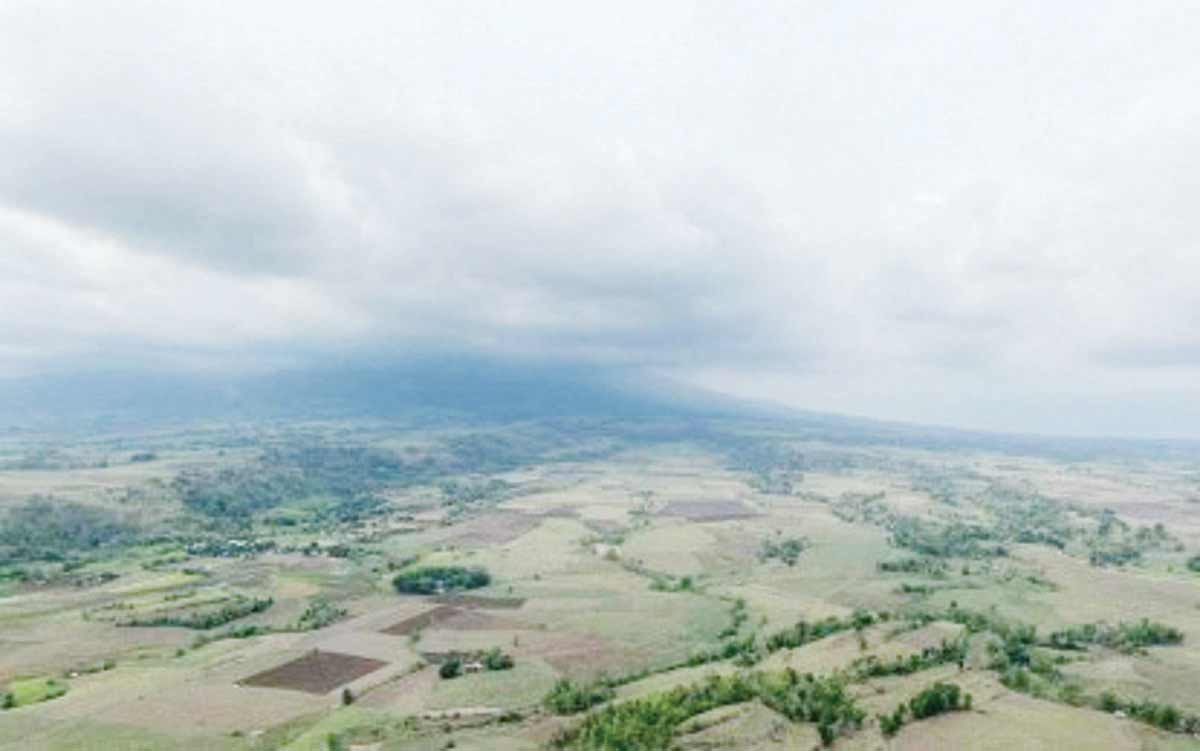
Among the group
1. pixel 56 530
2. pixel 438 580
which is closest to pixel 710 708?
pixel 438 580

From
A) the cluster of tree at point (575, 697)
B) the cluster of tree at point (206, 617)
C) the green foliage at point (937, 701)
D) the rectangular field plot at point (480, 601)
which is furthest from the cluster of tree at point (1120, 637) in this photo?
the cluster of tree at point (206, 617)

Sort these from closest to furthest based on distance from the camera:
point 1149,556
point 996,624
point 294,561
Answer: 1. point 996,624
2. point 294,561
3. point 1149,556

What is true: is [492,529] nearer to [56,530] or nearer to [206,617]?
[56,530]

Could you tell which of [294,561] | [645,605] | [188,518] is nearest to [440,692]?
[645,605]

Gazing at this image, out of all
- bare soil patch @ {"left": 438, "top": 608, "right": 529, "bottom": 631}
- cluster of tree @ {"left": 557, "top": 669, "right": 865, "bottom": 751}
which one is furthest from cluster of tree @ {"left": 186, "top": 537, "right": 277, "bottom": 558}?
cluster of tree @ {"left": 557, "top": 669, "right": 865, "bottom": 751}

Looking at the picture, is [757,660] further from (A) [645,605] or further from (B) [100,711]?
(B) [100,711]

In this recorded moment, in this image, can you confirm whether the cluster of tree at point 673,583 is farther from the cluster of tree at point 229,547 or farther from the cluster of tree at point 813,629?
the cluster of tree at point 229,547
